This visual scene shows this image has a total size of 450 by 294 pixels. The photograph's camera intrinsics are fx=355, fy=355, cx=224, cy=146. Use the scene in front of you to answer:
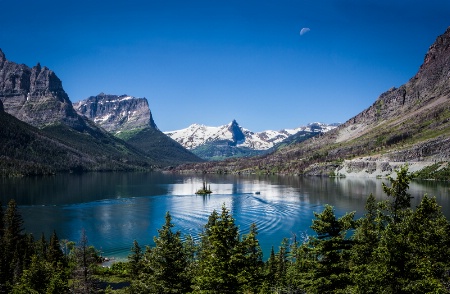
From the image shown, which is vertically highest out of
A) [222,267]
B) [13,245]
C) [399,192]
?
[399,192]

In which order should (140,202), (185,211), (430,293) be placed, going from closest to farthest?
(430,293) < (185,211) < (140,202)

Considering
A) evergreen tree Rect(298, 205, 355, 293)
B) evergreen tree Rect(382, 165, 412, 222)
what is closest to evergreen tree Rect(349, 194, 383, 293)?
evergreen tree Rect(298, 205, 355, 293)

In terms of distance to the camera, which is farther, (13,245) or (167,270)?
(13,245)

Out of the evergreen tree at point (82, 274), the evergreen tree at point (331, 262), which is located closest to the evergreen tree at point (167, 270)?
the evergreen tree at point (331, 262)

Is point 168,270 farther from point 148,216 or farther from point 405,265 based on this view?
point 148,216

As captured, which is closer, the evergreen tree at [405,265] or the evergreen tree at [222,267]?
the evergreen tree at [405,265]

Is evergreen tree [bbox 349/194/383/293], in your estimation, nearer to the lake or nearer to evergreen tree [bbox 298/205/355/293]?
evergreen tree [bbox 298/205/355/293]

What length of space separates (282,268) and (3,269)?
155ft

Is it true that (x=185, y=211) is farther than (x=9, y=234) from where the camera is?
Yes

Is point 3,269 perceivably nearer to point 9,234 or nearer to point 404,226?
point 9,234

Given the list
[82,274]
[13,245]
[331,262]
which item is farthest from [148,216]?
[331,262]

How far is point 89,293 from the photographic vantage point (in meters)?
38.1

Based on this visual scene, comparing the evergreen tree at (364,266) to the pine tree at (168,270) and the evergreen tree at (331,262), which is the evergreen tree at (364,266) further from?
the pine tree at (168,270)

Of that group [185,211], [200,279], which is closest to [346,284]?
[200,279]
